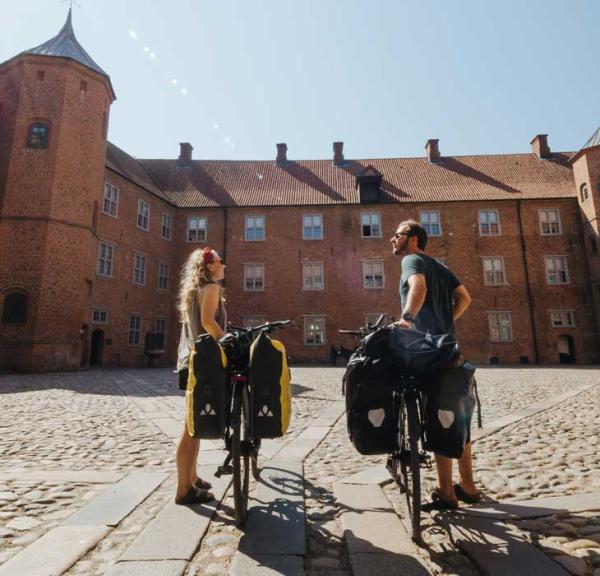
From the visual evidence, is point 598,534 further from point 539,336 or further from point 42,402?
point 539,336

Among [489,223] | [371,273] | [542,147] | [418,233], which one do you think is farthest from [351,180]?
[418,233]

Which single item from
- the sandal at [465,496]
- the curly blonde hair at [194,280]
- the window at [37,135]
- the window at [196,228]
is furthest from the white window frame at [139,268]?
the sandal at [465,496]

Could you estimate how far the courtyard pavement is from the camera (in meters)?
1.91

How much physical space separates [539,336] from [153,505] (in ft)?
77.4

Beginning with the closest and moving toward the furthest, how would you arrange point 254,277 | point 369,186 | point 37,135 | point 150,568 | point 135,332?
point 150,568 → point 37,135 → point 135,332 → point 254,277 → point 369,186

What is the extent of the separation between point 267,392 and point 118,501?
57.0 inches

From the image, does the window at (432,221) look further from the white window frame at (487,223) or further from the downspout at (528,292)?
the downspout at (528,292)

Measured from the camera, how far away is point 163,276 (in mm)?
22297

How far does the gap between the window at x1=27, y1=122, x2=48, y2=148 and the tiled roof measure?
8312mm

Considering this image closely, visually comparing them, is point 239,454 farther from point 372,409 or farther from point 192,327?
point 192,327

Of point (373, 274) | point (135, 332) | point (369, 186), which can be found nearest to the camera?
point (135, 332)

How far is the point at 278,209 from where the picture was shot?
23438mm

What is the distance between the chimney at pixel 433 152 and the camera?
87.7 feet

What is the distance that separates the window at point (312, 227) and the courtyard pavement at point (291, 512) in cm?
1860
